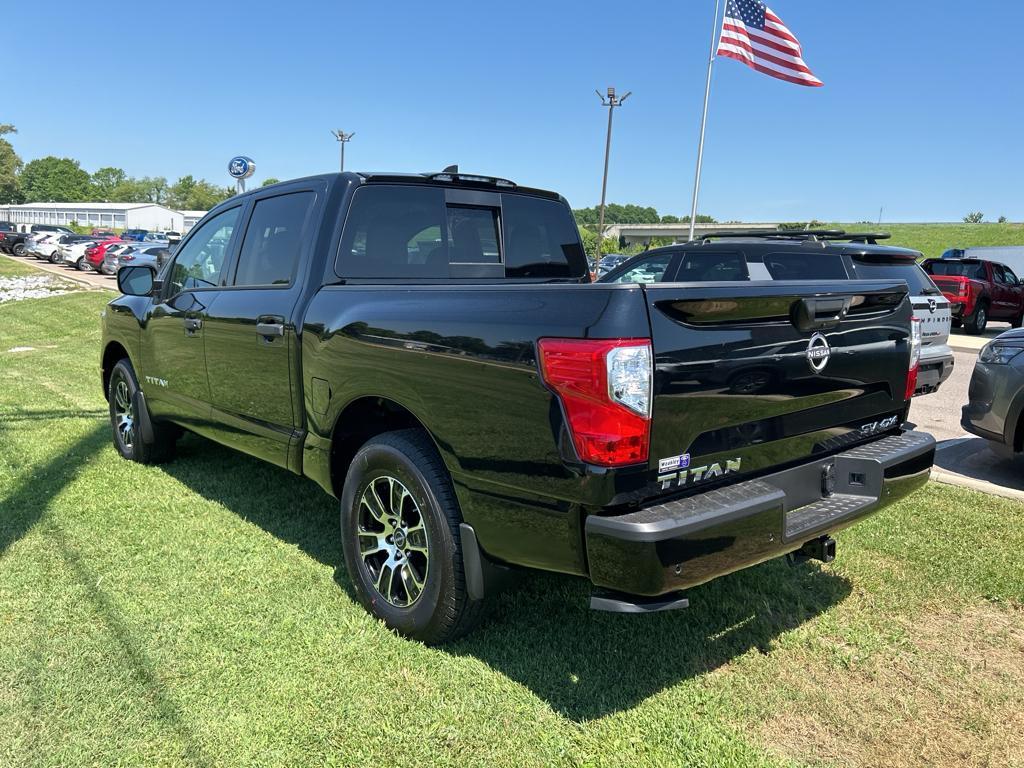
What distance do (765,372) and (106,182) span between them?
211062 mm

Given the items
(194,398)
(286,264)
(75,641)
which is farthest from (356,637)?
(194,398)

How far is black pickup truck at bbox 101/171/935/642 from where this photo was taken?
2365 mm

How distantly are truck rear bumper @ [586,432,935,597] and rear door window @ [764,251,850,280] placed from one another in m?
4.69

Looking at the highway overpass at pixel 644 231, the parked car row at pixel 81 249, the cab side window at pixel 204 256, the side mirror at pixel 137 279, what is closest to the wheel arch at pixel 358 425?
the cab side window at pixel 204 256

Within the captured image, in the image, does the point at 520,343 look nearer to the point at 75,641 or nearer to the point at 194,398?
the point at 75,641

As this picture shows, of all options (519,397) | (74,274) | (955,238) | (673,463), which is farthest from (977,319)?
(955,238)

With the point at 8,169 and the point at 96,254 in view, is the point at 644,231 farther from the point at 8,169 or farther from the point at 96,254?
the point at 8,169

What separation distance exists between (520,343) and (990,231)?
9604 centimetres

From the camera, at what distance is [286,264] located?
4020mm

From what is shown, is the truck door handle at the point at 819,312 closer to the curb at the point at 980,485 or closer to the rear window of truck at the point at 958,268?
the curb at the point at 980,485

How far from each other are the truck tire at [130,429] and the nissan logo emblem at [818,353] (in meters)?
4.53

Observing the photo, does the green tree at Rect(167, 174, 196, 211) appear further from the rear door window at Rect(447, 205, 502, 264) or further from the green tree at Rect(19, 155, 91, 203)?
the rear door window at Rect(447, 205, 502, 264)

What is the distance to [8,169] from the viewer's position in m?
142

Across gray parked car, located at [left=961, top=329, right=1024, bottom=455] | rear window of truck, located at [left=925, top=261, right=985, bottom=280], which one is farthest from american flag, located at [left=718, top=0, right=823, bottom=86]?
gray parked car, located at [left=961, top=329, right=1024, bottom=455]
